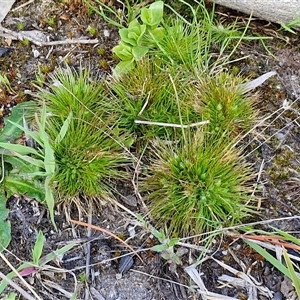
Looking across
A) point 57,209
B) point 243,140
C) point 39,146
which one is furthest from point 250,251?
point 39,146

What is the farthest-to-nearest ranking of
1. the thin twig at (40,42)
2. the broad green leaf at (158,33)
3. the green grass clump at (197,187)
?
the thin twig at (40,42) → the broad green leaf at (158,33) → the green grass clump at (197,187)

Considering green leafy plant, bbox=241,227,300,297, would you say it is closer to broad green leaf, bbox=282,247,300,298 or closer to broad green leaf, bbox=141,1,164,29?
broad green leaf, bbox=282,247,300,298

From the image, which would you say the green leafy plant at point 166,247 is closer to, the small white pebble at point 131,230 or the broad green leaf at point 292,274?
the small white pebble at point 131,230

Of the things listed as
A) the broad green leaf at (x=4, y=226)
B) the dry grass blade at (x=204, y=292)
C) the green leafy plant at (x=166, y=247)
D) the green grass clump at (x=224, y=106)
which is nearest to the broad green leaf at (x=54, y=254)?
the broad green leaf at (x=4, y=226)

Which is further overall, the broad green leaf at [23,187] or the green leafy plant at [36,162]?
the broad green leaf at [23,187]

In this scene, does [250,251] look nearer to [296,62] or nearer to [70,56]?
[296,62]
